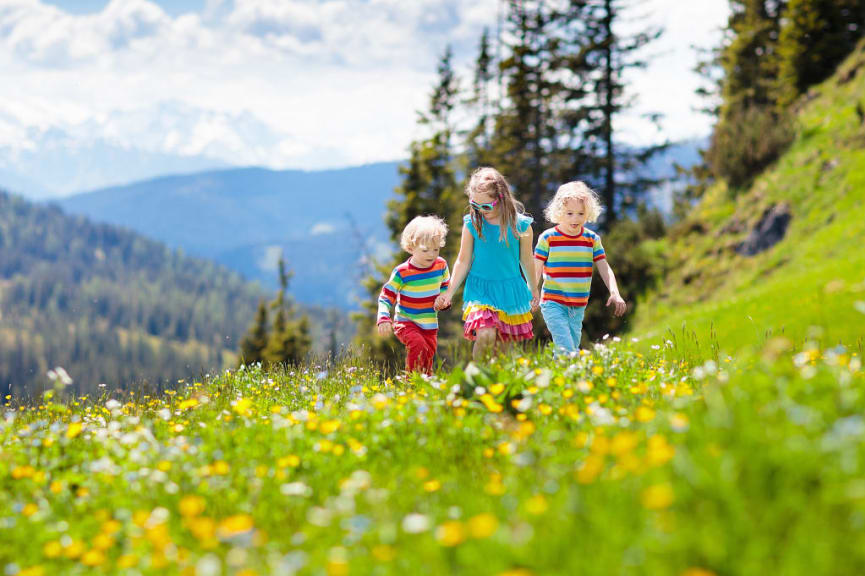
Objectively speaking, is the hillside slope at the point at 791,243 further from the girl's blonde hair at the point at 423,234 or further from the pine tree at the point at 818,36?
the girl's blonde hair at the point at 423,234

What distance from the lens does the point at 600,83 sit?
32156mm

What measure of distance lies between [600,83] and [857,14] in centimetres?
1060

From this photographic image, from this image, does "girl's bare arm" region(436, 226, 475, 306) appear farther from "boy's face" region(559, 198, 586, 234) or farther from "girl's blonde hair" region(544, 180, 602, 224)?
"boy's face" region(559, 198, 586, 234)

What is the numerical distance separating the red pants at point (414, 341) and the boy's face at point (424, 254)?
68 centimetres

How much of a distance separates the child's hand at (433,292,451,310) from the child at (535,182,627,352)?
3.77 feet

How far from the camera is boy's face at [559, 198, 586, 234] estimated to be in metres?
7.11

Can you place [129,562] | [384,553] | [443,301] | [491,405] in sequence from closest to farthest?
[384,553] < [129,562] < [491,405] < [443,301]

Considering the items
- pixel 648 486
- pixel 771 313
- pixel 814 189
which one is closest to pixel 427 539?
pixel 648 486

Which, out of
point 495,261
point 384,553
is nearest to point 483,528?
point 384,553

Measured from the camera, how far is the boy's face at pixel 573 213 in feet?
23.3

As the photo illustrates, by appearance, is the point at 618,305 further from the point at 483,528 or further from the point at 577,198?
the point at 483,528

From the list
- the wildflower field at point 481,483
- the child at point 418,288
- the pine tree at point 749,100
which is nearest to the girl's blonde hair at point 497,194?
the child at point 418,288

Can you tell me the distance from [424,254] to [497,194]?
39.5 inches

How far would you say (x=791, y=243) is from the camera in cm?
2016
